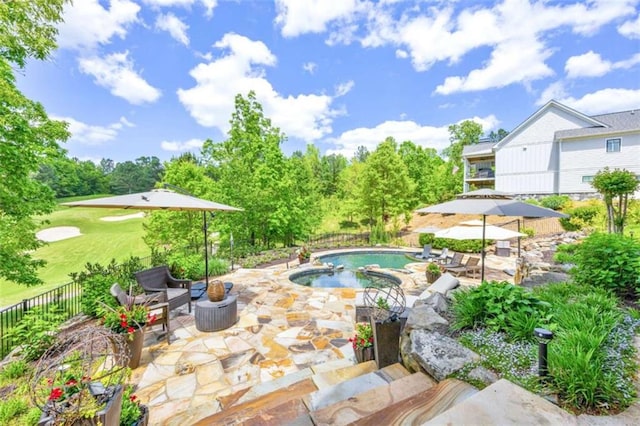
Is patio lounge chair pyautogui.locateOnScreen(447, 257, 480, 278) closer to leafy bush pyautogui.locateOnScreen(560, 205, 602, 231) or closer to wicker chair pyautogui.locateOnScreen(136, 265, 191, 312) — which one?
wicker chair pyautogui.locateOnScreen(136, 265, 191, 312)

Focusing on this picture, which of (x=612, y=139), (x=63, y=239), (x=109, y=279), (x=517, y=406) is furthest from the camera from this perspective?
(x=63, y=239)

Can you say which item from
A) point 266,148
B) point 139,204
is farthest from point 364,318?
point 266,148

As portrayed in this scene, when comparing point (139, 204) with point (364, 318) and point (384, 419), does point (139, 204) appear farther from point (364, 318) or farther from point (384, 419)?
point (384, 419)

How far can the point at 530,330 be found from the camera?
2.43 m

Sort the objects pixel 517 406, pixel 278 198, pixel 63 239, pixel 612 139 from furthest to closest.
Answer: pixel 63 239 → pixel 612 139 → pixel 278 198 → pixel 517 406

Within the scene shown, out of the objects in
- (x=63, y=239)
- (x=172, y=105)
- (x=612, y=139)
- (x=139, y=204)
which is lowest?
(x=63, y=239)

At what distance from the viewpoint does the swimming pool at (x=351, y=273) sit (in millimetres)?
8664

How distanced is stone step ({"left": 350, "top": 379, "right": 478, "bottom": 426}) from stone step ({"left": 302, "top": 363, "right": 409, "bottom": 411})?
55cm

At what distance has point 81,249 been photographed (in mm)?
20438

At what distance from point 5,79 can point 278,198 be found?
31.6 ft

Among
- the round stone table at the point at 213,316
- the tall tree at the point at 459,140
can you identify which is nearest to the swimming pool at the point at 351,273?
the round stone table at the point at 213,316

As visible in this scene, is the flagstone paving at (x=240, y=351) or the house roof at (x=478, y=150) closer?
the flagstone paving at (x=240, y=351)

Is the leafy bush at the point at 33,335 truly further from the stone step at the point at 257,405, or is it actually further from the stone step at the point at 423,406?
the stone step at the point at 423,406

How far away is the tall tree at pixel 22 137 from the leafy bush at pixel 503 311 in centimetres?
908
